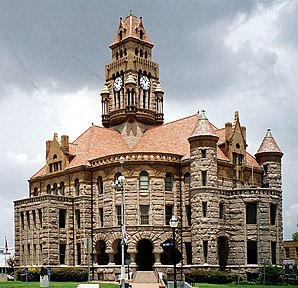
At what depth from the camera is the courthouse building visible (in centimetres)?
7044

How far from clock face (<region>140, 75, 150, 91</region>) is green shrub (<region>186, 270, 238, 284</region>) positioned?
2909 centimetres

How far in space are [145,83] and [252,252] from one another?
28318mm

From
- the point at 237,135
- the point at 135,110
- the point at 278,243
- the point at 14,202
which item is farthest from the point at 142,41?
the point at 278,243

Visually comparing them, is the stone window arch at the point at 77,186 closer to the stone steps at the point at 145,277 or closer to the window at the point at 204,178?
the stone steps at the point at 145,277

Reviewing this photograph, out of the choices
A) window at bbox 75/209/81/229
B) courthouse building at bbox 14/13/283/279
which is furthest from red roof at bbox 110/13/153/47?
window at bbox 75/209/81/229

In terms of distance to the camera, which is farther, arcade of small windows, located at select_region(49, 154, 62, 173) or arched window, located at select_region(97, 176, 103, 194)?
arcade of small windows, located at select_region(49, 154, 62, 173)

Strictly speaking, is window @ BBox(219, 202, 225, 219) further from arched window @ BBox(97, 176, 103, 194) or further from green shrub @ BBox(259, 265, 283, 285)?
arched window @ BBox(97, 176, 103, 194)

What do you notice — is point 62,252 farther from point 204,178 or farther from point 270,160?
point 270,160

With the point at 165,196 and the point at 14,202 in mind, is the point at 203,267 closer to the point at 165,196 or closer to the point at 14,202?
the point at 165,196

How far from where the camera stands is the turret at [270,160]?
3103 inches

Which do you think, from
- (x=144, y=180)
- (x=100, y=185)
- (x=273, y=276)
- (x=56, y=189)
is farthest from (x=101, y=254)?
(x=273, y=276)

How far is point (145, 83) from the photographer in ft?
289

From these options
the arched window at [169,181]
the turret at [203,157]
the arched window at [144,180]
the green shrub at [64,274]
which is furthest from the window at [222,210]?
the green shrub at [64,274]

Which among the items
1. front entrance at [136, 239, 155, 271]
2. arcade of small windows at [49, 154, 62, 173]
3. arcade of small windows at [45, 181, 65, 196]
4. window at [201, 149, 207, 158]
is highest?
window at [201, 149, 207, 158]
